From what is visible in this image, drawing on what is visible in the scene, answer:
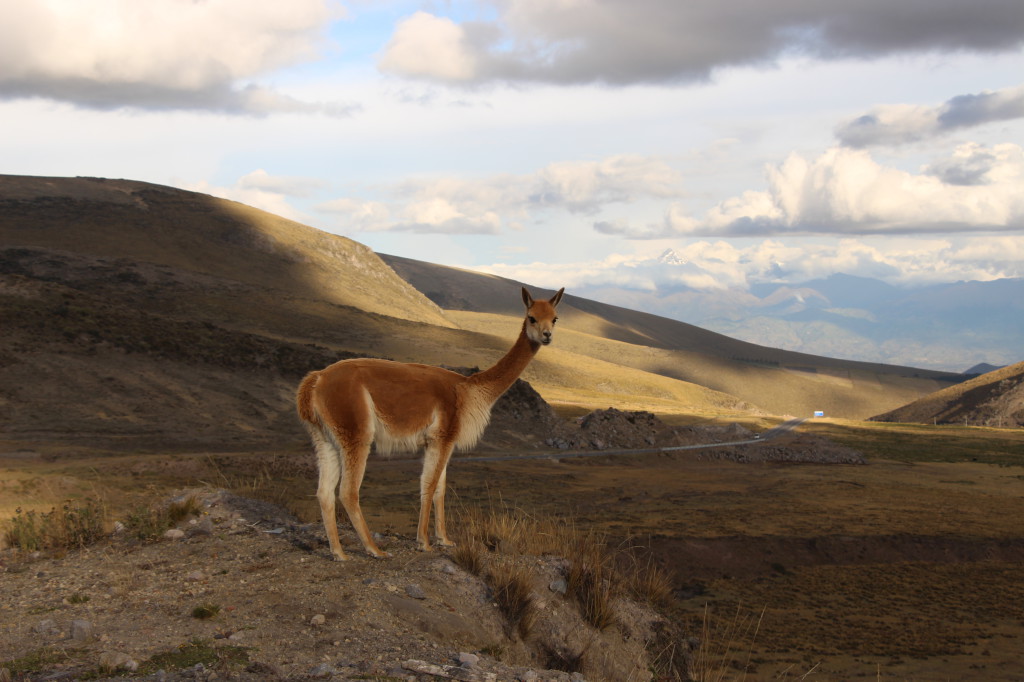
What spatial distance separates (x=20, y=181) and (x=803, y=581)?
123 meters

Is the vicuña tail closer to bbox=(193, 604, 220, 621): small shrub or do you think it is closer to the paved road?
bbox=(193, 604, 220, 621): small shrub

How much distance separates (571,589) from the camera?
1059 cm

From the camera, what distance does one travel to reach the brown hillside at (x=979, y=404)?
8338cm

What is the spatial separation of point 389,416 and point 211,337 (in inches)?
1723

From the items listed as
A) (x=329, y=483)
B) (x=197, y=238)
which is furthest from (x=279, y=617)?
(x=197, y=238)

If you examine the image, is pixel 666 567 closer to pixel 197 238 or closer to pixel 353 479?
pixel 353 479

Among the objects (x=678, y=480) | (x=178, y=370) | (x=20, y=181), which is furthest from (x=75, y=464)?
(x=20, y=181)

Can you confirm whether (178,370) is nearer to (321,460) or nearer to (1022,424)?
(321,460)

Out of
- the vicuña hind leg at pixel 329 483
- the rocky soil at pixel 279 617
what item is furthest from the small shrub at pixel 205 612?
the vicuña hind leg at pixel 329 483

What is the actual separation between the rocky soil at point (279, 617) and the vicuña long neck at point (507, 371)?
229 cm

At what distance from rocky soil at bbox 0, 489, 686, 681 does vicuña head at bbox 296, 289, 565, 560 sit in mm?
714

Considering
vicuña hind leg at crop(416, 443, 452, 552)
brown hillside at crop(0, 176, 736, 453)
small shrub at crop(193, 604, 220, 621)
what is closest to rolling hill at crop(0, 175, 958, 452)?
brown hillside at crop(0, 176, 736, 453)

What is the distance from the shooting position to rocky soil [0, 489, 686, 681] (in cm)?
694

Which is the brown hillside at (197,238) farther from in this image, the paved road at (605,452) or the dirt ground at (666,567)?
the dirt ground at (666,567)
